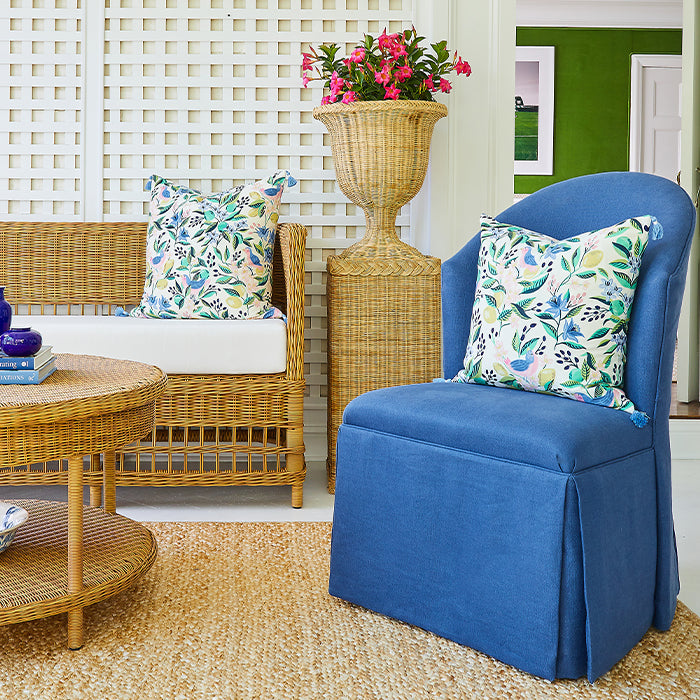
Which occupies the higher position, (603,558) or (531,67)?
(531,67)

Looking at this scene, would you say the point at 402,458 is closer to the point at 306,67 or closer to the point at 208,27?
the point at 306,67

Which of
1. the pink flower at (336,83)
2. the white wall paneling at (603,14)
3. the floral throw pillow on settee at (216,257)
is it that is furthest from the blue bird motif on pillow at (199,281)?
the white wall paneling at (603,14)

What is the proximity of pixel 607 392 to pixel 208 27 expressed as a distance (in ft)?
7.34

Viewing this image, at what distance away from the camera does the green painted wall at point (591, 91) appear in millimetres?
6805

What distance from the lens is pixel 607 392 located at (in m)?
1.64

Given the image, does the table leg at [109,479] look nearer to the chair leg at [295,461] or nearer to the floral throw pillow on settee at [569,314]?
the chair leg at [295,461]

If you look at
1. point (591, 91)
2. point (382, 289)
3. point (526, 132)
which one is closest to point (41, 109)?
point (382, 289)

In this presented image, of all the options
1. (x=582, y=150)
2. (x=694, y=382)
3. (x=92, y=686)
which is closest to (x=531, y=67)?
(x=582, y=150)

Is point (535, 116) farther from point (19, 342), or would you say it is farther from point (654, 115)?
point (19, 342)

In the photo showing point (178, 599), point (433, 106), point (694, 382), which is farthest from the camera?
point (694, 382)

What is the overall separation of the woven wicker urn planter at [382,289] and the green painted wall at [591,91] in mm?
4321

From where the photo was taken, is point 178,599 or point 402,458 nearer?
point 402,458

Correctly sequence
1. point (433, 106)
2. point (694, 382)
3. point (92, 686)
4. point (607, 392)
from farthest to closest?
1. point (694, 382)
2. point (433, 106)
3. point (607, 392)
4. point (92, 686)

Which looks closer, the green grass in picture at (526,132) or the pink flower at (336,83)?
the pink flower at (336,83)
